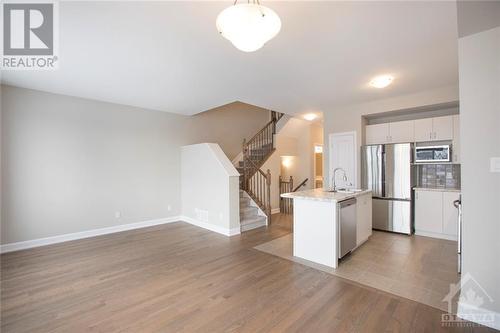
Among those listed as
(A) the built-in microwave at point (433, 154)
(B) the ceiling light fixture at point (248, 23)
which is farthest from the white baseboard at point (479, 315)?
(A) the built-in microwave at point (433, 154)

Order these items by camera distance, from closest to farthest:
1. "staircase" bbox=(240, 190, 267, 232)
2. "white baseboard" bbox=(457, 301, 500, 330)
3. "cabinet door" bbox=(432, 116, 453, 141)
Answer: "white baseboard" bbox=(457, 301, 500, 330) < "cabinet door" bbox=(432, 116, 453, 141) < "staircase" bbox=(240, 190, 267, 232)

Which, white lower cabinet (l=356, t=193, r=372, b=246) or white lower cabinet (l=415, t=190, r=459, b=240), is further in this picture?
white lower cabinet (l=415, t=190, r=459, b=240)

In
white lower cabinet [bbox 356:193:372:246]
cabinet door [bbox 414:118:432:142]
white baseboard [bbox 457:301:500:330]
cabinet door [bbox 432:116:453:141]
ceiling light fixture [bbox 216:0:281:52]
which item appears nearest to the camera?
ceiling light fixture [bbox 216:0:281:52]

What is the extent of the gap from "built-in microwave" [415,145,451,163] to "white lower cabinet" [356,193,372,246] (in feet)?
4.72

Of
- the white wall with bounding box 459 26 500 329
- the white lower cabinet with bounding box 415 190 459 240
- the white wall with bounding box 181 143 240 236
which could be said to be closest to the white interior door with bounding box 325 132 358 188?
the white lower cabinet with bounding box 415 190 459 240

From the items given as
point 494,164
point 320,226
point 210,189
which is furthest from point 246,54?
point 210,189

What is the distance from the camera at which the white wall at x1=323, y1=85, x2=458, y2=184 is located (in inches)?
158

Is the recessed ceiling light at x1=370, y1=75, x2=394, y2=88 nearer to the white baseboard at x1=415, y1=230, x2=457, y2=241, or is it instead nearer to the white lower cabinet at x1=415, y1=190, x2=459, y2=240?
the white lower cabinet at x1=415, y1=190, x2=459, y2=240

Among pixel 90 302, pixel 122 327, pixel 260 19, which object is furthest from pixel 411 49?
pixel 90 302

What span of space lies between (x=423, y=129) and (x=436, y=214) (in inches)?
64.8

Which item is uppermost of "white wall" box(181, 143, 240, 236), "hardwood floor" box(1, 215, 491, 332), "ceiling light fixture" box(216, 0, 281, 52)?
"ceiling light fixture" box(216, 0, 281, 52)

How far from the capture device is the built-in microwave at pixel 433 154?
4145mm

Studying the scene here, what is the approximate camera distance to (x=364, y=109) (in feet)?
16.0

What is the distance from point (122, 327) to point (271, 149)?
19.0 feet
